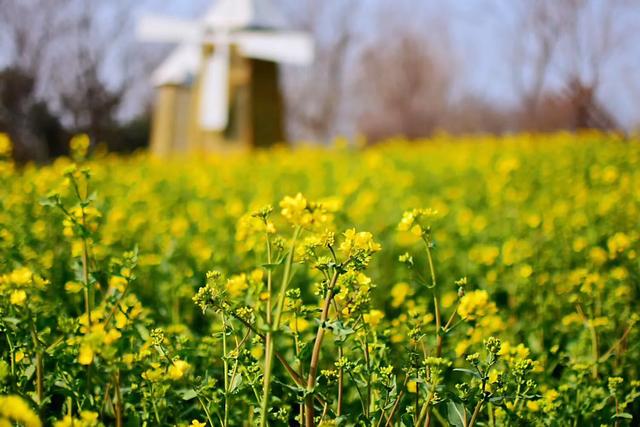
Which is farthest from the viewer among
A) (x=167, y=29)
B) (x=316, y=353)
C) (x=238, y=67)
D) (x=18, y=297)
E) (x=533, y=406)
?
(x=167, y=29)

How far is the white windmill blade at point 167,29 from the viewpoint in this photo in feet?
46.1

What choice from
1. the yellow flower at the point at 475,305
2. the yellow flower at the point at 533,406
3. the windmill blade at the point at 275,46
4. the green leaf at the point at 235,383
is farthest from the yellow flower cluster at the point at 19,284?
the windmill blade at the point at 275,46

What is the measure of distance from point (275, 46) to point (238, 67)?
33.2 inches

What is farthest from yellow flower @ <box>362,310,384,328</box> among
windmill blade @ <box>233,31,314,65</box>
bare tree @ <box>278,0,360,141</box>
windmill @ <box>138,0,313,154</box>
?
bare tree @ <box>278,0,360,141</box>

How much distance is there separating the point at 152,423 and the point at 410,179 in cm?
440

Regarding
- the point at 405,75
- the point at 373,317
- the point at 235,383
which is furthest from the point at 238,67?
the point at 405,75

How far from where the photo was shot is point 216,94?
12.8 metres

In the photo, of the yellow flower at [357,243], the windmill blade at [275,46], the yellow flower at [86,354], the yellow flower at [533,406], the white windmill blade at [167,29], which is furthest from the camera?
the white windmill blade at [167,29]

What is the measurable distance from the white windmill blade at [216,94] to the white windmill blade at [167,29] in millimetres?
1095

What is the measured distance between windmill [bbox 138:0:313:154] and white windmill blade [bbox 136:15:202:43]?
0.08ft

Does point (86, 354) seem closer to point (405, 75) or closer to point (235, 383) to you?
point (235, 383)

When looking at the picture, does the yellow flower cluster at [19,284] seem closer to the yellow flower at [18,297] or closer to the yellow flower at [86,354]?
the yellow flower at [18,297]

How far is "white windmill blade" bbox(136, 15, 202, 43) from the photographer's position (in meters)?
14.0

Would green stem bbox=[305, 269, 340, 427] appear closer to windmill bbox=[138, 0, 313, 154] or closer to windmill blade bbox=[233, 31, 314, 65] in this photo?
windmill bbox=[138, 0, 313, 154]
